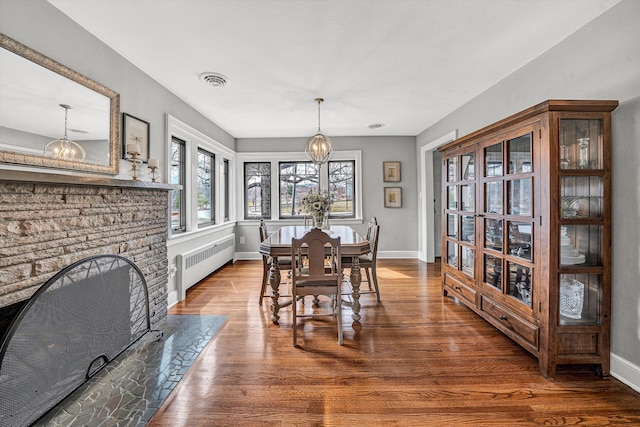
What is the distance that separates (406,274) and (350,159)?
2.49 meters

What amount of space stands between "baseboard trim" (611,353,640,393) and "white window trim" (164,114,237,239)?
3937mm

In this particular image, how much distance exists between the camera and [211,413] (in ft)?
5.29

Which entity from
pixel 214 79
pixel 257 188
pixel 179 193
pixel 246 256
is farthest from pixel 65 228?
pixel 257 188

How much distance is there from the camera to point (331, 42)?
2.26m

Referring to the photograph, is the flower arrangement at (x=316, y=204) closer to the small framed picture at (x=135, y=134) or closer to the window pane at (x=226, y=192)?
the small framed picture at (x=135, y=134)

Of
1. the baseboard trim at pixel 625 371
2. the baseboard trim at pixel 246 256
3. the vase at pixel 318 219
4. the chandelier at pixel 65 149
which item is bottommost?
the baseboard trim at pixel 625 371

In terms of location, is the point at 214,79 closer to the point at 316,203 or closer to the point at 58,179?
the point at 316,203

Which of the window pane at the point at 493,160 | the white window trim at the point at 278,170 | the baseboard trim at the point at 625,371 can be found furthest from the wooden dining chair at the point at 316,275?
the white window trim at the point at 278,170

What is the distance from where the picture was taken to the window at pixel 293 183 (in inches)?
226

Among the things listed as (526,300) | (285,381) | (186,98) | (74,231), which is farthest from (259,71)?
(526,300)

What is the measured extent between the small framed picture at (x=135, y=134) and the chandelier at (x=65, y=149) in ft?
1.57

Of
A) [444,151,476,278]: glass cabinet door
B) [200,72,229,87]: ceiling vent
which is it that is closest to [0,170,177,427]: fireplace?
[200,72,229,87]: ceiling vent

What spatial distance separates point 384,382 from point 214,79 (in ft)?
10.1

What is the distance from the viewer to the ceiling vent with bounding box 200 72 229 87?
111 inches
